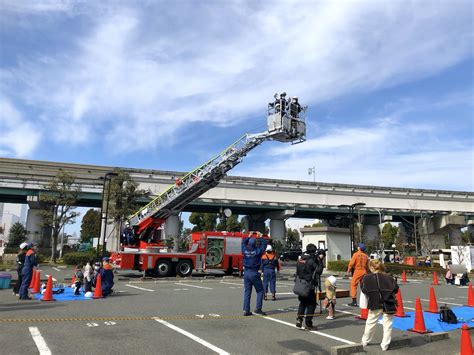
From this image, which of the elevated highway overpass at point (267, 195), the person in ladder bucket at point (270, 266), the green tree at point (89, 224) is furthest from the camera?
the green tree at point (89, 224)

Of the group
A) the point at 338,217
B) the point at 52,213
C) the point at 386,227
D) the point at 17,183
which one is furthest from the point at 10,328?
the point at 386,227

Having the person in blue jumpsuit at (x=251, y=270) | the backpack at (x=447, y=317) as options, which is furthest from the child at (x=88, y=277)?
the backpack at (x=447, y=317)

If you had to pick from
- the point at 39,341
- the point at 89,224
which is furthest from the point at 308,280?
the point at 89,224

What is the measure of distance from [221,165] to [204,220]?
3883 centimetres

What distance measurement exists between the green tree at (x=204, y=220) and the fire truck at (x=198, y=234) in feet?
117

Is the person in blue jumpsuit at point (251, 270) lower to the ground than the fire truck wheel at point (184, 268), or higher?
higher

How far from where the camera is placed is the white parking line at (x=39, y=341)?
5797 millimetres

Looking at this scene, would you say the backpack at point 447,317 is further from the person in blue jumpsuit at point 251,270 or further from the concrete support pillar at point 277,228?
the concrete support pillar at point 277,228

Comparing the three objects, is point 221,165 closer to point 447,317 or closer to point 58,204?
point 447,317

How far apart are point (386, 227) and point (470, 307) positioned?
68.9m

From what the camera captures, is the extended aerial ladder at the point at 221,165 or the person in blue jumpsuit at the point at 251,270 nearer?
the person in blue jumpsuit at the point at 251,270

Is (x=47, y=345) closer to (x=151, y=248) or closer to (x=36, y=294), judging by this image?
(x=36, y=294)

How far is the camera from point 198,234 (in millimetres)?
21344

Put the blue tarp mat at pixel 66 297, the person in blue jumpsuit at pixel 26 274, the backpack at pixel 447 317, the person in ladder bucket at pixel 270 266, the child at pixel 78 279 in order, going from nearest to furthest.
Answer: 1. the backpack at pixel 447 317
2. the person in blue jumpsuit at pixel 26 274
3. the blue tarp mat at pixel 66 297
4. the person in ladder bucket at pixel 270 266
5. the child at pixel 78 279
